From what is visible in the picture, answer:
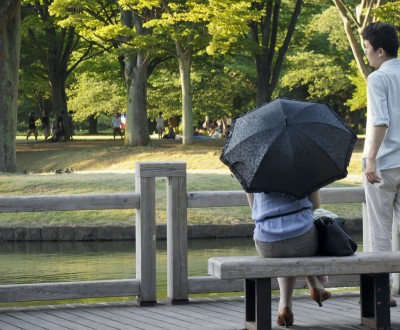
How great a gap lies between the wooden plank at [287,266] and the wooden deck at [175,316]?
0.72 meters

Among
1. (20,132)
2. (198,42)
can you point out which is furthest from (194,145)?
(20,132)

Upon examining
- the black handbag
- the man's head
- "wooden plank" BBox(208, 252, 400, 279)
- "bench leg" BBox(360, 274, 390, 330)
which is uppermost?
the man's head

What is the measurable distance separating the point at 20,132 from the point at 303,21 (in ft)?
145

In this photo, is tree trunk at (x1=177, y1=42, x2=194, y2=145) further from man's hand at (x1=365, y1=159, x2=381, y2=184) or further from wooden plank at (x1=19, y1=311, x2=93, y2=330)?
man's hand at (x1=365, y1=159, x2=381, y2=184)

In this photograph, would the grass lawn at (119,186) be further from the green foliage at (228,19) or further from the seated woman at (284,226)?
the seated woman at (284,226)

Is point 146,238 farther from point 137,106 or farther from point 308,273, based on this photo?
point 137,106

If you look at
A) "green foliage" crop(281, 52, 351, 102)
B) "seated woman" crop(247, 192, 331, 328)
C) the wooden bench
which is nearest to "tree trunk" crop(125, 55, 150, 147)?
"green foliage" crop(281, 52, 351, 102)

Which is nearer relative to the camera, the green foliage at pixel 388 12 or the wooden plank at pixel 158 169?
the wooden plank at pixel 158 169

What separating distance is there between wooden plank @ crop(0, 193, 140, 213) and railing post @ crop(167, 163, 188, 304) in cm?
31

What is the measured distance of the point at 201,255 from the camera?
15562 millimetres

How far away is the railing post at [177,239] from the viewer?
884cm

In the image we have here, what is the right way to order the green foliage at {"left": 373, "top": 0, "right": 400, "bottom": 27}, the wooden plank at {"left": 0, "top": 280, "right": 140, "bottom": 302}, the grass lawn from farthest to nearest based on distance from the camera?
the green foliage at {"left": 373, "top": 0, "right": 400, "bottom": 27}, the grass lawn, the wooden plank at {"left": 0, "top": 280, "right": 140, "bottom": 302}

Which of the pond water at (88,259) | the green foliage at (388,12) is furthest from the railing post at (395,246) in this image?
the green foliage at (388,12)

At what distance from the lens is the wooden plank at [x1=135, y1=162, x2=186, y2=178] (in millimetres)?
8727
